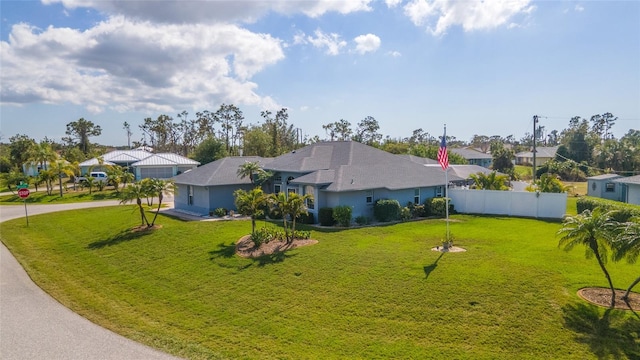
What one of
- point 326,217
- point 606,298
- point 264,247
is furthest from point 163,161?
point 606,298

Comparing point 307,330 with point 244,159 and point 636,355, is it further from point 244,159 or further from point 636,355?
point 244,159

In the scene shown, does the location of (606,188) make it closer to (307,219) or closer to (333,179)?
(333,179)

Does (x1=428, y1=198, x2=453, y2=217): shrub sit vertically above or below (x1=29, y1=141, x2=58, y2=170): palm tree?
below

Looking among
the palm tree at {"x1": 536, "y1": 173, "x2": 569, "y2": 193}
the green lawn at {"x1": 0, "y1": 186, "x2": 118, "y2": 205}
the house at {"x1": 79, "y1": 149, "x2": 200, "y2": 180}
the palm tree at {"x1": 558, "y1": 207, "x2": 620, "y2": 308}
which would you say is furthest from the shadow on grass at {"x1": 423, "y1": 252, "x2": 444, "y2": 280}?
the house at {"x1": 79, "y1": 149, "x2": 200, "y2": 180}

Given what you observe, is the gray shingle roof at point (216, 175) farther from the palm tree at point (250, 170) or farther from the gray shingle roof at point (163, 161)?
the gray shingle roof at point (163, 161)

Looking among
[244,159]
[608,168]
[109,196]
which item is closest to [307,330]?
[244,159]

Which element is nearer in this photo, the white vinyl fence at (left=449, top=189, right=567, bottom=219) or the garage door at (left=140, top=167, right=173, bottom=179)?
the white vinyl fence at (left=449, top=189, right=567, bottom=219)

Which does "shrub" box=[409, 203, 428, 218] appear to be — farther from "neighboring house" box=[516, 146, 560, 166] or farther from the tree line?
"neighboring house" box=[516, 146, 560, 166]
